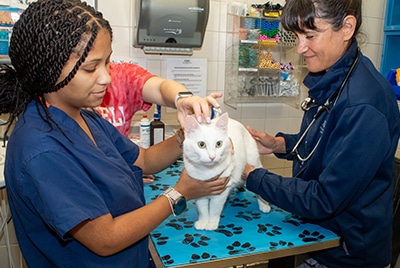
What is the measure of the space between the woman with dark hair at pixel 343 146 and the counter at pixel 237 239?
0.24 ft

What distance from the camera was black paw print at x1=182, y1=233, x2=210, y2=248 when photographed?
1.03 m

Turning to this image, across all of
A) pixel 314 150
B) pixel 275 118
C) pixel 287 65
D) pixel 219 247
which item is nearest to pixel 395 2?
pixel 287 65

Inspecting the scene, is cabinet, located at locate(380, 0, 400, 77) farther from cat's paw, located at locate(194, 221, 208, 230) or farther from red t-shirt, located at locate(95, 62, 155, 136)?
cat's paw, located at locate(194, 221, 208, 230)

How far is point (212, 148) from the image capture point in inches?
41.9

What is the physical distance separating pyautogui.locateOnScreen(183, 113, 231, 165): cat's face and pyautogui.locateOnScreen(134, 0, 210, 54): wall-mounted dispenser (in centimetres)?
96

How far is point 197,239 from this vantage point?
105cm

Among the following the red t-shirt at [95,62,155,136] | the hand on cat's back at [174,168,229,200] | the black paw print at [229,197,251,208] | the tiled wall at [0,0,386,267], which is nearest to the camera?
the hand on cat's back at [174,168,229,200]

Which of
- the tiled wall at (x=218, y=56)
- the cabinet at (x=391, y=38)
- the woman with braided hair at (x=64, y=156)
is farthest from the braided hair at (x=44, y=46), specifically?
the cabinet at (x=391, y=38)

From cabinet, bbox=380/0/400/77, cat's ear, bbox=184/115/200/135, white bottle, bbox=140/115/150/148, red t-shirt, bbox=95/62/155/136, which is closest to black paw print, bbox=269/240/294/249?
cat's ear, bbox=184/115/200/135

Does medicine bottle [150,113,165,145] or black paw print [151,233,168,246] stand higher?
medicine bottle [150,113,165,145]

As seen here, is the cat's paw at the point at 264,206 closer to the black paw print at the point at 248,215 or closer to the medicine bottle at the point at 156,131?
the black paw print at the point at 248,215

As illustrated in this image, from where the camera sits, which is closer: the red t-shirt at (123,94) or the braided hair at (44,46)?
the braided hair at (44,46)

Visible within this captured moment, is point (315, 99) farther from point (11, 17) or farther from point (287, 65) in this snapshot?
point (11, 17)

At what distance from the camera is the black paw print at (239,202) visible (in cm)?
132
